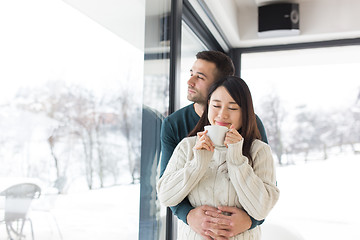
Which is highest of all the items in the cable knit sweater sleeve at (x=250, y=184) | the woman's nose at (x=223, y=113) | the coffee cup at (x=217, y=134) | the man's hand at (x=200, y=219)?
the woman's nose at (x=223, y=113)

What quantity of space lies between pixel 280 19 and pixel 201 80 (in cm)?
212

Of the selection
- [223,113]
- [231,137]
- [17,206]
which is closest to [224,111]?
[223,113]

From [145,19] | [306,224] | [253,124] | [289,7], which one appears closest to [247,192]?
[253,124]

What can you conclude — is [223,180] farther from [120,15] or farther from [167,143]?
[120,15]

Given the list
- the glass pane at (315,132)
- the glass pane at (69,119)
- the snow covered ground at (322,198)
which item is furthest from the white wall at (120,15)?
the glass pane at (315,132)

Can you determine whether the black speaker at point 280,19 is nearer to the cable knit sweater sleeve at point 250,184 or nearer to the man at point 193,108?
the man at point 193,108

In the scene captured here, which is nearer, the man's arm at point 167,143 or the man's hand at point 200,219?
the man's hand at point 200,219

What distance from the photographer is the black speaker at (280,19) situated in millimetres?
3246

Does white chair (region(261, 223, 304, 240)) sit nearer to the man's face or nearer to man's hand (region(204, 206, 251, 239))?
the man's face

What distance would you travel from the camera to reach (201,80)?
4.84 ft

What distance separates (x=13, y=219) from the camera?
3.07 ft

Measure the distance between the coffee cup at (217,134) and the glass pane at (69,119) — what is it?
46 centimetres

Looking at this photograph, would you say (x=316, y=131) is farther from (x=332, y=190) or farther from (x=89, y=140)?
(x=89, y=140)

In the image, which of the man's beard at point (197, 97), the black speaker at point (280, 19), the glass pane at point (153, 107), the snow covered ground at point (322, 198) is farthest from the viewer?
the snow covered ground at point (322, 198)
